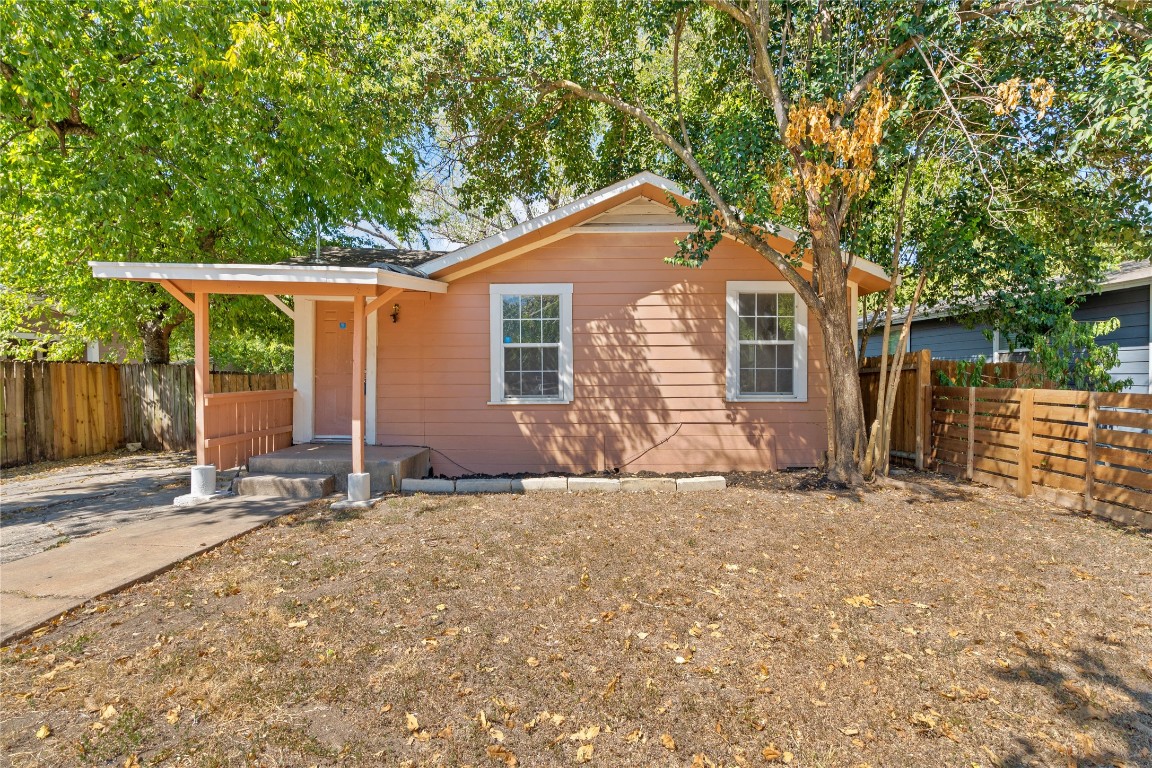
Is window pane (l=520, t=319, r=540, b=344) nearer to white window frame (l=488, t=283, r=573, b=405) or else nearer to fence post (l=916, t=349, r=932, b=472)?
white window frame (l=488, t=283, r=573, b=405)

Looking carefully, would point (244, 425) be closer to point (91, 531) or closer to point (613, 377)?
point (91, 531)

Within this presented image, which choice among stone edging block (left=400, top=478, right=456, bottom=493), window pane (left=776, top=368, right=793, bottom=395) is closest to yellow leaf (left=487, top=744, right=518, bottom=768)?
stone edging block (left=400, top=478, right=456, bottom=493)

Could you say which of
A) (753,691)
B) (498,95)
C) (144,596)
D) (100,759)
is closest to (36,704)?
(100,759)

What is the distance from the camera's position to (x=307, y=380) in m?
8.33

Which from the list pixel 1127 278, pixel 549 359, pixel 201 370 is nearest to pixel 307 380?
pixel 201 370

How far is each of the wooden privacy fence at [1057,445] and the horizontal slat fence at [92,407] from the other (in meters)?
12.7

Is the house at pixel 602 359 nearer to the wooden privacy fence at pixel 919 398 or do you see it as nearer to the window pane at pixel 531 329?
the window pane at pixel 531 329

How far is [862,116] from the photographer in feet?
17.1

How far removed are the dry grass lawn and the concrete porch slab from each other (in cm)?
168

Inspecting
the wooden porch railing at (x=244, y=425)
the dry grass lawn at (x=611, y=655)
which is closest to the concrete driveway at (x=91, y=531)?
the dry grass lawn at (x=611, y=655)

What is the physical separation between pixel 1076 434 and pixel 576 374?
18.3 feet

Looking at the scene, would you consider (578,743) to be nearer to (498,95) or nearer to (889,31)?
(889,31)

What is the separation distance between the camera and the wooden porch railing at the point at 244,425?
22.8ft

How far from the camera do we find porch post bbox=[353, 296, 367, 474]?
6398 mm
